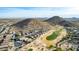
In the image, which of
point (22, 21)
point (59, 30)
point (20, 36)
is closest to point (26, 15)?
point (22, 21)

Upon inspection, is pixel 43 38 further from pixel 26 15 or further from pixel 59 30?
pixel 26 15

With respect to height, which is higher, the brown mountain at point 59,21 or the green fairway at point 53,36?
the brown mountain at point 59,21

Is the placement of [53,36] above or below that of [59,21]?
below

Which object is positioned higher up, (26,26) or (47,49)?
(26,26)

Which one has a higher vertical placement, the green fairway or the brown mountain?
the brown mountain

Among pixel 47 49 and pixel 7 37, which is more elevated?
pixel 7 37
